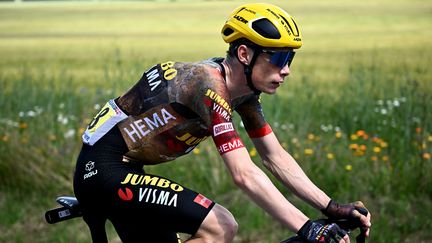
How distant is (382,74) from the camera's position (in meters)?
9.70

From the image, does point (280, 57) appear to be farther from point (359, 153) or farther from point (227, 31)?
point (359, 153)

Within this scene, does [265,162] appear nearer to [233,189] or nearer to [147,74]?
[147,74]

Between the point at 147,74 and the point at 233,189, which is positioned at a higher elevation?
the point at 147,74

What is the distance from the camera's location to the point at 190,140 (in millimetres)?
4184

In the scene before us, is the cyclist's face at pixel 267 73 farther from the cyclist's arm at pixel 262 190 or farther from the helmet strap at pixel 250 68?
the cyclist's arm at pixel 262 190

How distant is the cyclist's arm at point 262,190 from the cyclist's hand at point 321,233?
5cm

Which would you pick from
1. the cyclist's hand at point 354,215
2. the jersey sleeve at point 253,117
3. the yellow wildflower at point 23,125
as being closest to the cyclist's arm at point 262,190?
the cyclist's hand at point 354,215

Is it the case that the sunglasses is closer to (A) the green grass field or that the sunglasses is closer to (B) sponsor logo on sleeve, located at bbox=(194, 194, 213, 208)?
(B) sponsor logo on sleeve, located at bbox=(194, 194, 213, 208)

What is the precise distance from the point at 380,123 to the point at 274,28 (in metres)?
4.60

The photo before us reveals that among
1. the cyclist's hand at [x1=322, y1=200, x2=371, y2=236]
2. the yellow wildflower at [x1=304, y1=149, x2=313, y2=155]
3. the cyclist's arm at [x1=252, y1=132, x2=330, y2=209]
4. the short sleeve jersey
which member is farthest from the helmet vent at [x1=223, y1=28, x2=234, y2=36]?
the yellow wildflower at [x1=304, y1=149, x2=313, y2=155]

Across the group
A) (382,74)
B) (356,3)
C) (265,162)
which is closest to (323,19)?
(356,3)

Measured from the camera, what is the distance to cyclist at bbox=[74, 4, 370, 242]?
381cm

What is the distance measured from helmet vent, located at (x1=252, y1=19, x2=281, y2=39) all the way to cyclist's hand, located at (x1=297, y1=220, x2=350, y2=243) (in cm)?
91

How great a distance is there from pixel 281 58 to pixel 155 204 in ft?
3.00
